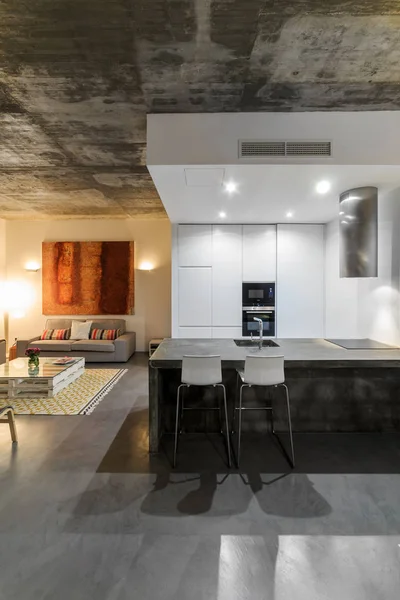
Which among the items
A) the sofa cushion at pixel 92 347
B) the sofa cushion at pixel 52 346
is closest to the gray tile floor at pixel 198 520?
the sofa cushion at pixel 92 347

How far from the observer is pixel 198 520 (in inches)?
84.2

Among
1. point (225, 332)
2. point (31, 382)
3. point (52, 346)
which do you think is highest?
point (225, 332)

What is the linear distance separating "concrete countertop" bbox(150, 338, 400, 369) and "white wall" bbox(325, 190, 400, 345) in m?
0.61

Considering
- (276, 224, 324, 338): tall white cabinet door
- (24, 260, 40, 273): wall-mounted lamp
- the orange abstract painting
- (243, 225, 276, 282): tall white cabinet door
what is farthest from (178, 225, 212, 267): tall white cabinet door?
(24, 260, 40, 273): wall-mounted lamp

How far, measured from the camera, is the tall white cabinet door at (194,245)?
5.56 metres

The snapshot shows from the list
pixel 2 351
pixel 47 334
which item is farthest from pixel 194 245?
pixel 2 351

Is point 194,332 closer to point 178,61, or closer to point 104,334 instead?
point 104,334

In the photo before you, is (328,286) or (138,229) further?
(138,229)

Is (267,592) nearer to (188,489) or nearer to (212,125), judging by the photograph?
(188,489)

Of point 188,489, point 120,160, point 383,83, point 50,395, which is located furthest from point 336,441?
point 120,160

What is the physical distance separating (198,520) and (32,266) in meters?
7.26

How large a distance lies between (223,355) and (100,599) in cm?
191

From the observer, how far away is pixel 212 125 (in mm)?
3006

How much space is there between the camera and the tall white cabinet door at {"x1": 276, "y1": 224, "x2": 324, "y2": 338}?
5555mm
